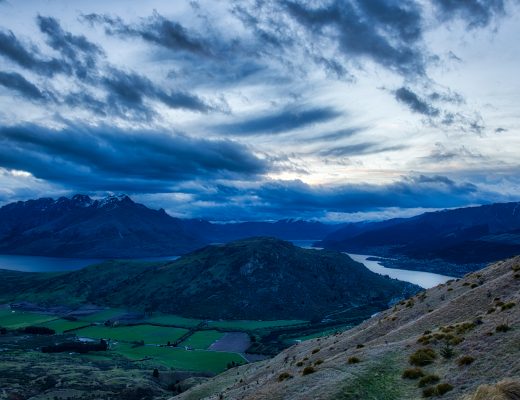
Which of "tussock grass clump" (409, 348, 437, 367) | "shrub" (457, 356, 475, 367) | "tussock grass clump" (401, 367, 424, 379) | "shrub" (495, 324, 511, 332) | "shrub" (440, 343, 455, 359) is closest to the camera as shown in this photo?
"shrub" (457, 356, 475, 367)

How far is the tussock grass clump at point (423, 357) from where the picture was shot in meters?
33.9

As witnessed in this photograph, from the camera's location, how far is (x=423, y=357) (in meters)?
34.5

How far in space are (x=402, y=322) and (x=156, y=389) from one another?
4326 inches

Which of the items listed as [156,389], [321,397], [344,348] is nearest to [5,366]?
[156,389]

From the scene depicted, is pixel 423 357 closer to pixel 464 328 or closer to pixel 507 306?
pixel 464 328

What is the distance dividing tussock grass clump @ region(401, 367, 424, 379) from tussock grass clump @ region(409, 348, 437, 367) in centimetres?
126

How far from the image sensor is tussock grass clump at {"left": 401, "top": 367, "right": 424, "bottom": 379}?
105 feet

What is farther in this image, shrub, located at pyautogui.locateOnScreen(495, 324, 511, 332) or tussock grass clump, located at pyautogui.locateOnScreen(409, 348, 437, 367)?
shrub, located at pyautogui.locateOnScreen(495, 324, 511, 332)

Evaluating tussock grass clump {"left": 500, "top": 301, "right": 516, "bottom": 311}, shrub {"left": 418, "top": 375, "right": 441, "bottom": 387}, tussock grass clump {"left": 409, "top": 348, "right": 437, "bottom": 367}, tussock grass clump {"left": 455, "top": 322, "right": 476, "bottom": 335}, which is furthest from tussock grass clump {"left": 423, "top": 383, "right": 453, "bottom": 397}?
tussock grass clump {"left": 500, "top": 301, "right": 516, "bottom": 311}

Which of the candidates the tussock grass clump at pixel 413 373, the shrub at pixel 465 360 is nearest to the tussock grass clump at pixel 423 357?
the tussock grass clump at pixel 413 373

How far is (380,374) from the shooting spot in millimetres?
33844

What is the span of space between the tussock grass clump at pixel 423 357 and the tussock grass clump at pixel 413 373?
1.26m

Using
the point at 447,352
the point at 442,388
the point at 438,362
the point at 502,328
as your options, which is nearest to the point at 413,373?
the point at 438,362

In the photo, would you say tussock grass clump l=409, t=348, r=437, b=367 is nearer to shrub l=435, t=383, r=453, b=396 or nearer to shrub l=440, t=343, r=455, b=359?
shrub l=440, t=343, r=455, b=359
